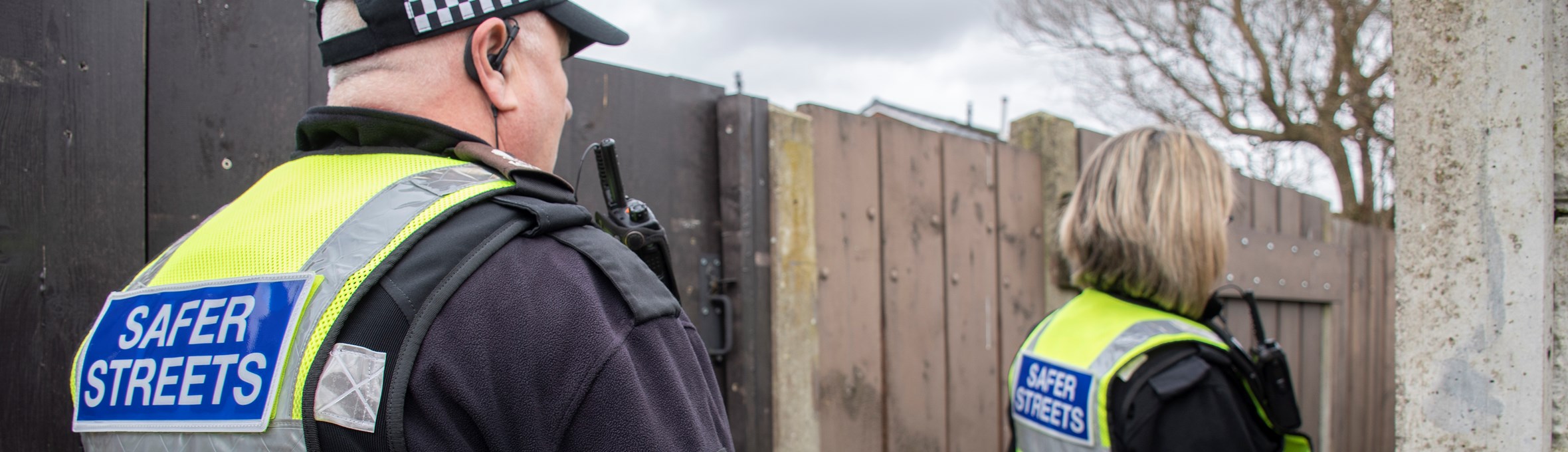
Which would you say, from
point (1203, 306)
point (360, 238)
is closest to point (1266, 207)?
point (1203, 306)

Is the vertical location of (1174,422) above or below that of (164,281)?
below

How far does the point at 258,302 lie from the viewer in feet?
2.72

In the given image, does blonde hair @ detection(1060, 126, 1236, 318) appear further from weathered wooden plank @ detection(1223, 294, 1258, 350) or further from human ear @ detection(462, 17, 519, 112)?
weathered wooden plank @ detection(1223, 294, 1258, 350)

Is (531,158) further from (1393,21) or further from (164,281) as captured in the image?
(1393,21)

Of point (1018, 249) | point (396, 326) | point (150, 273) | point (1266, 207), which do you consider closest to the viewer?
point (396, 326)

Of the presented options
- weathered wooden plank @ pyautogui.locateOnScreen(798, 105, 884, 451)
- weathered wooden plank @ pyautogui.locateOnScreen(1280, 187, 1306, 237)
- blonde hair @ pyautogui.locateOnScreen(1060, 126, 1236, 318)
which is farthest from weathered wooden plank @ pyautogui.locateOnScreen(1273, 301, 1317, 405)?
blonde hair @ pyautogui.locateOnScreen(1060, 126, 1236, 318)

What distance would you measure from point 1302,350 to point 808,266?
331cm

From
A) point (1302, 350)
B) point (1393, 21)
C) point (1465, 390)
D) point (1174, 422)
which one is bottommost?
point (1302, 350)

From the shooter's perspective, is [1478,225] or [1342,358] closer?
[1478,225]

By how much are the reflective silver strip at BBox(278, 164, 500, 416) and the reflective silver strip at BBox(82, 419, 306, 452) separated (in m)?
0.02

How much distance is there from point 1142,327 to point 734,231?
97cm

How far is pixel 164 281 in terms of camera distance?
2.99ft

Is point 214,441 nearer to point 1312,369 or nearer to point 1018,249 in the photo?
point 1018,249

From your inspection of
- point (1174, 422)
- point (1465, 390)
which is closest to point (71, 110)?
point (1174, 422)
